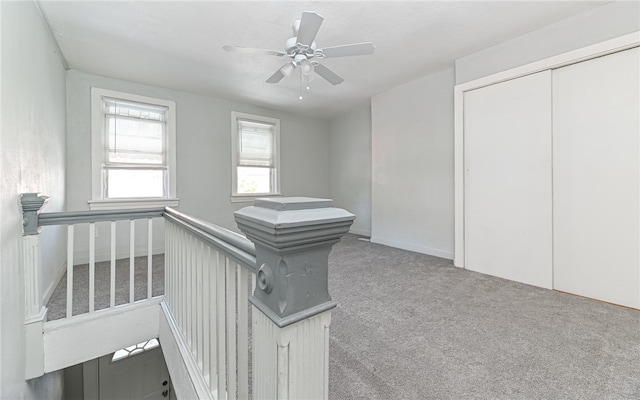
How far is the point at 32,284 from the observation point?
168 centimetres

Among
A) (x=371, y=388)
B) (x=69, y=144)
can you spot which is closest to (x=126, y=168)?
(x=69, y=144)

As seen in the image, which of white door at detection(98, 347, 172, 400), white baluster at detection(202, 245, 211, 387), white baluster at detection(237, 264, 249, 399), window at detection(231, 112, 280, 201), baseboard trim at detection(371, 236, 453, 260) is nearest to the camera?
white baluster at detection(237, 264, 249, 399)

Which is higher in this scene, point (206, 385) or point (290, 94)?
point (290, 94)

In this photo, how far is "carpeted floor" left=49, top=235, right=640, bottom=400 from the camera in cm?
136

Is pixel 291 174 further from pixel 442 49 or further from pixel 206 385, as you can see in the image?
pixel 206 385

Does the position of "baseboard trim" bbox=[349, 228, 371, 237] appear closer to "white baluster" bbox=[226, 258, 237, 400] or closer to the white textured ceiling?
the white textured ceiling

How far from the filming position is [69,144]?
336cm

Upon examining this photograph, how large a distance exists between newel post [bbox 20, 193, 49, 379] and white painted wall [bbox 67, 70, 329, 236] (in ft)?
7.20

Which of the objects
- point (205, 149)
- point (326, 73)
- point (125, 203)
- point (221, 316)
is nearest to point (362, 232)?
point (205, 149)

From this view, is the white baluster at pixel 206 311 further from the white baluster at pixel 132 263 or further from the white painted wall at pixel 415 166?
the white painted wall at pixel 415 166

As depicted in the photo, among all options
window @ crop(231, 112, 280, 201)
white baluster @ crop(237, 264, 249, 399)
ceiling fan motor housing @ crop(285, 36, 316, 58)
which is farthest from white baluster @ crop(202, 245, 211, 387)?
window @ crop(231, 112, 280, 201)

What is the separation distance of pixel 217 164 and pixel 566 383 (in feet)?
15.0

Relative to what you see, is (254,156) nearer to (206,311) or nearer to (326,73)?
(326,73)

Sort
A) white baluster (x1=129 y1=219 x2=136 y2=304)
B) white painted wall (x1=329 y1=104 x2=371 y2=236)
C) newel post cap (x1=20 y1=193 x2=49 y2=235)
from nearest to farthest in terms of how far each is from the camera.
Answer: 1. newel post cap (x1=20 y1=193 x2=49 y2=235)
2. white baluster (x1=129 y1=219 x2=136 y2=304)
3. white painted wall (x1=329 y1=104 x2=371 y2=236)
